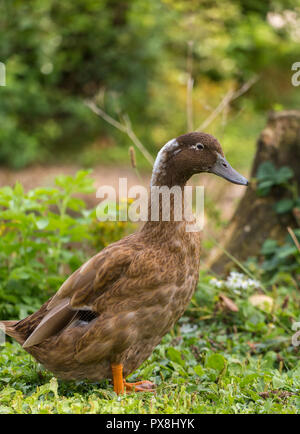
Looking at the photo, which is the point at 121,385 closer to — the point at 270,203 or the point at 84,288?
the point at 84,288

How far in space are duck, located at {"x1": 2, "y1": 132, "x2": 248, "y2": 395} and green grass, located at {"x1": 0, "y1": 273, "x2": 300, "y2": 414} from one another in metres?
0.16

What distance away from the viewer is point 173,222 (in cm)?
285

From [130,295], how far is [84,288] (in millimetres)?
249

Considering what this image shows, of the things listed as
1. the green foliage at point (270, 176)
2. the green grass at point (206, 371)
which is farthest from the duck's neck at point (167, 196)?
the green foliage at point (270, 176)

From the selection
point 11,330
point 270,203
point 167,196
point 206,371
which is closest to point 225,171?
point 167,196

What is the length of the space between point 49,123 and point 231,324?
7.00 m

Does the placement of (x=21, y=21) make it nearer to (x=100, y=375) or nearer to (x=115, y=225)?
(x=115, y=225)

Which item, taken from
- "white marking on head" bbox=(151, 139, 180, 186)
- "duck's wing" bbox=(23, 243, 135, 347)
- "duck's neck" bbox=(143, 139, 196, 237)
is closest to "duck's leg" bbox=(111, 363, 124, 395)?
"duck's wing" bbox=(23, 243, 135, 347)

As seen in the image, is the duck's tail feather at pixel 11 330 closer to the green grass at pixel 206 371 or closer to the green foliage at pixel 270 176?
the green grass at pixel 206 371

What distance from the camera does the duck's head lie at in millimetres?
2799

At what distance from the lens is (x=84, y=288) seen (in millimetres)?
2812

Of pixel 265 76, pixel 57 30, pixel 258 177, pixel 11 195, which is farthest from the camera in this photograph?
pixel 265 76

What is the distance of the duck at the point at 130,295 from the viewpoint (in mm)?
2721
